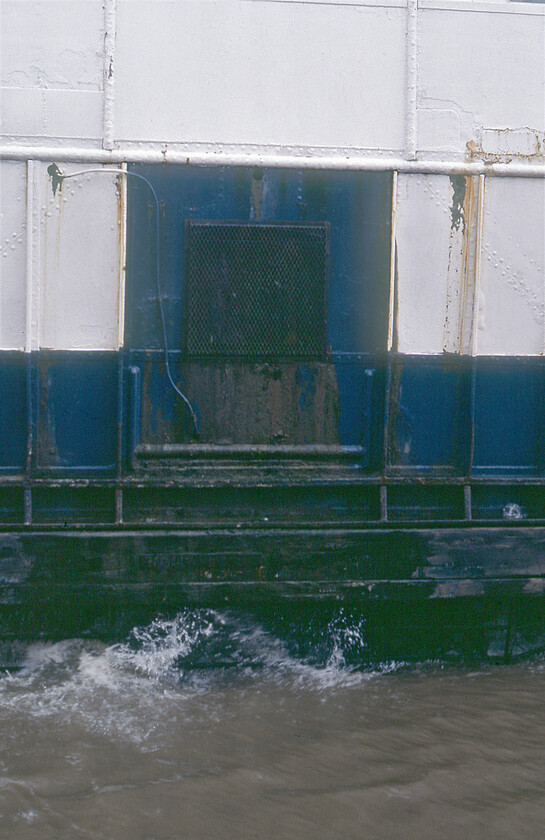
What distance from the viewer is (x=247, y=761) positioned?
3836 mm

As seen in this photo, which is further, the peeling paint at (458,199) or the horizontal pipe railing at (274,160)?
the peeling paint at (458,199)

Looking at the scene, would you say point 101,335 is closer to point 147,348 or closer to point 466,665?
point 147,348

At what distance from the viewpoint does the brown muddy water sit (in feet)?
11.1

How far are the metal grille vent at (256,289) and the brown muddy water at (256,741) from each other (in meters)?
1.61

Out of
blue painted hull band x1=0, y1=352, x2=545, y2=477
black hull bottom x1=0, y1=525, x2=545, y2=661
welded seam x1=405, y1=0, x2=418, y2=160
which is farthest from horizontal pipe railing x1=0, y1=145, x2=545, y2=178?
black hull bottom x1=0, y1=525, x2=545, y2=661

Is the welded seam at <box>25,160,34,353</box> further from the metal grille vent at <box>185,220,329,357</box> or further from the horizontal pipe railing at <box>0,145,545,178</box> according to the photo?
the metal grille vent at <box>185,220,329,357</box>

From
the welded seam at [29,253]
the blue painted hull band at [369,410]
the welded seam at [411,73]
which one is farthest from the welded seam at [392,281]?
the welded seam at [29,253]

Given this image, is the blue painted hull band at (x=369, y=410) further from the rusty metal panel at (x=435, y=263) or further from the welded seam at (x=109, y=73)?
the welded seam at (x=109, y=73)

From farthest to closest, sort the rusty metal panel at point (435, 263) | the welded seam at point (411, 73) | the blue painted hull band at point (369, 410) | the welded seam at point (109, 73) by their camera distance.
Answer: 1. the rusty metal panel at point (435, 263)
2. the welded seam at point (411, 73)
3. the blue painted hull band at point (369, 410)
4. the welded seam at point (109, 73)

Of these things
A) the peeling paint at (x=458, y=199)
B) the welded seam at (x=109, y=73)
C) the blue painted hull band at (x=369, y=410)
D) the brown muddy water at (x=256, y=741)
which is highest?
the welded seam at (x=109, y=73)

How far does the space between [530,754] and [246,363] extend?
258cm

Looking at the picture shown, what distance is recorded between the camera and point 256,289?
461cm

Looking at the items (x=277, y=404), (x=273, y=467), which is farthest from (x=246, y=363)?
(x=273, y=467)

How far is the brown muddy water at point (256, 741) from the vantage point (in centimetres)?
339
